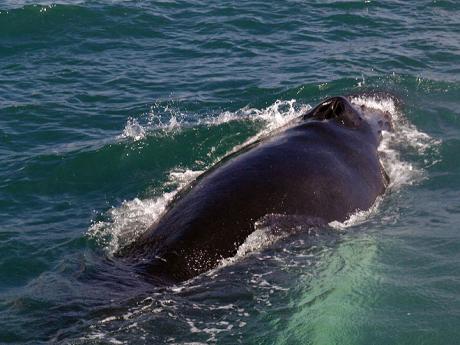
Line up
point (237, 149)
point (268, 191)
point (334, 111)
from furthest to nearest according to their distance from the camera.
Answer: point (237, 149)
point (334, 111)
point (268, 191)

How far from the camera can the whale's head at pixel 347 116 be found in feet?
37.8

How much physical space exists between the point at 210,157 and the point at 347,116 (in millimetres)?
3291

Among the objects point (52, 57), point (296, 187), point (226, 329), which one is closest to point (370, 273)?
point (296, 187)

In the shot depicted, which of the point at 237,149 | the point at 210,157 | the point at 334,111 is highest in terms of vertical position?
the point at 334,111

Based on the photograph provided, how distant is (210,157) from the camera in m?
14.1

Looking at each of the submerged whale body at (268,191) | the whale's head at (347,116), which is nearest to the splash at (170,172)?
the submerged whale body at (268,191)

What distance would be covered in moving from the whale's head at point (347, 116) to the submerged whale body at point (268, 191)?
0.05 feet

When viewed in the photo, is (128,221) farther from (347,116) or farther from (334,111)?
(347,116)

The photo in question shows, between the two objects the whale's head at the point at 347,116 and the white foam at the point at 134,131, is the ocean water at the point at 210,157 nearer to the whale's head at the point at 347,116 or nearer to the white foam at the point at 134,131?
the white foam at the point at 134,131

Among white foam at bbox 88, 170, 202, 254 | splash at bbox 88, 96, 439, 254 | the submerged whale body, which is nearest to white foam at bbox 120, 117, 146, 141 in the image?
splash at bbox 88, 96, 439, 254

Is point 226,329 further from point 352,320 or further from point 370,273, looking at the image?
point 370,273

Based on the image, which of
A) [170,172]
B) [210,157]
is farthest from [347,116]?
[170,172]

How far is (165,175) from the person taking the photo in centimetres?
1344

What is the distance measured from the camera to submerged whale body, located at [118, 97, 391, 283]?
8.42 m
